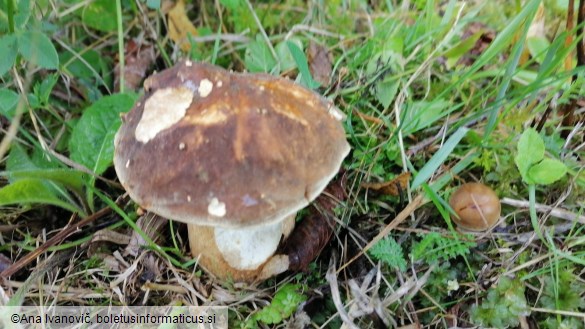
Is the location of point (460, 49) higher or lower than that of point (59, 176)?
higher

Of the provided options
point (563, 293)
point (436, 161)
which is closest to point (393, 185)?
point (436, 161)

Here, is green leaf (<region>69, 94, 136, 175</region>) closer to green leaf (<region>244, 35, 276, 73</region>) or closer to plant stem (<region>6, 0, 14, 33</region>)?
plant stem (<region>6, 0, 14, 33</region>)

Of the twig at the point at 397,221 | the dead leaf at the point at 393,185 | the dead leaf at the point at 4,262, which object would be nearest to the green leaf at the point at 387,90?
the dead leaf at the point at 393,185

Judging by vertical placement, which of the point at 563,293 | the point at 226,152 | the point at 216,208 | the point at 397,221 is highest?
the point at 226,152

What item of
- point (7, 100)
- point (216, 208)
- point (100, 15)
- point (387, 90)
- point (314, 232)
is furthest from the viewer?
point (100, 15)

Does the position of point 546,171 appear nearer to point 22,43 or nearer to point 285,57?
point 285,57

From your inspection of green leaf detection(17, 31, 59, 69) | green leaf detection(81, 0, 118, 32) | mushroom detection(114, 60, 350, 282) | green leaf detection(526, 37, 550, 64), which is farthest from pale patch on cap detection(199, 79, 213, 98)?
green leaf detection(526, 37, 550, 64)

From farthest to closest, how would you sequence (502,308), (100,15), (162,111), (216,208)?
(100,15), (502,308), (162,111), (216,208)
